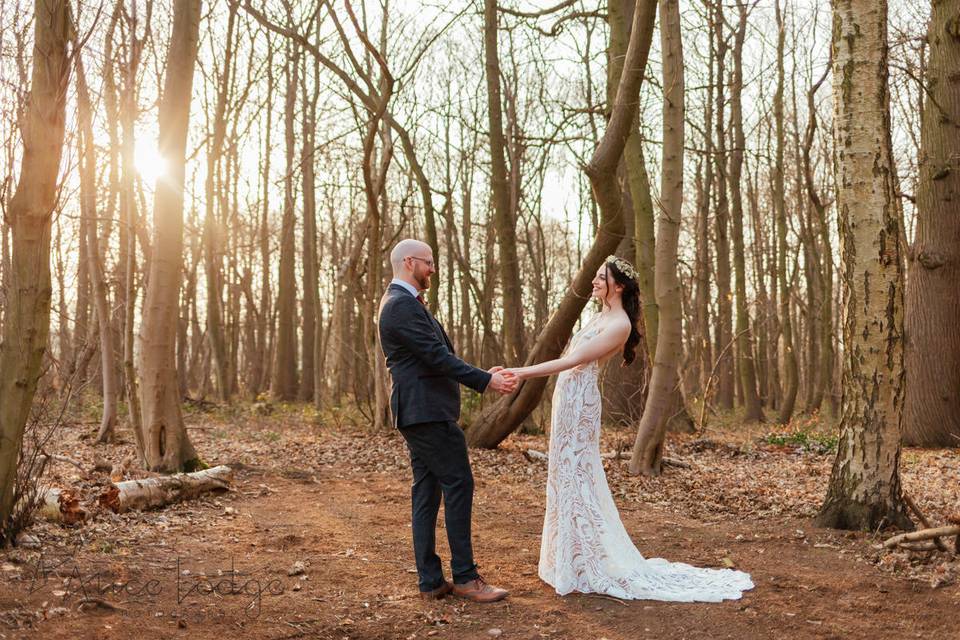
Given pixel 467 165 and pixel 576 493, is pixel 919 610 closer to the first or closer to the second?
pixel 576 493

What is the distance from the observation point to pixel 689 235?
29109mm

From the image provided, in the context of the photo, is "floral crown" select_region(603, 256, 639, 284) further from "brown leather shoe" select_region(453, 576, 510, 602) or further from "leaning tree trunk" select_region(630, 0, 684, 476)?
Answer: "leaning tree trunk" select_region(630, 0, 684, 476)

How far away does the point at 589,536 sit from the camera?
5.11 m

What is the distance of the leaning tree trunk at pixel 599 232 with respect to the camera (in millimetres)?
9008

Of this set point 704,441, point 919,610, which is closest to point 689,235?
point 704,441

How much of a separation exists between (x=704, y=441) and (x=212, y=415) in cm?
1027

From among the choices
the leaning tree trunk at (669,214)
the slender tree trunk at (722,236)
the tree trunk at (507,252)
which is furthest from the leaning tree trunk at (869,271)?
the tree trunk at (507,252)

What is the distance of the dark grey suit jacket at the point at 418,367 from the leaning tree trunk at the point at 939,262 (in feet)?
31.3

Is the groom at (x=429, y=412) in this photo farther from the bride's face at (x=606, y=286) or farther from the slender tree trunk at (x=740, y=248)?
the slender tree trunk at (x=740, y=248)

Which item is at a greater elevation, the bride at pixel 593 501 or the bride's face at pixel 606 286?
the bride's face at pixel 606 286

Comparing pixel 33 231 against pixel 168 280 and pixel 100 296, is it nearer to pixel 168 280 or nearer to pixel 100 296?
pixel 168 280

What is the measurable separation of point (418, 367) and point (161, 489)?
3723 mm

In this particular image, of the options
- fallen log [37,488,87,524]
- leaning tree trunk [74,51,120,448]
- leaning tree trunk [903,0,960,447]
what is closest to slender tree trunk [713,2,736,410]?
leaning tree trunk [903,0,960,447]
